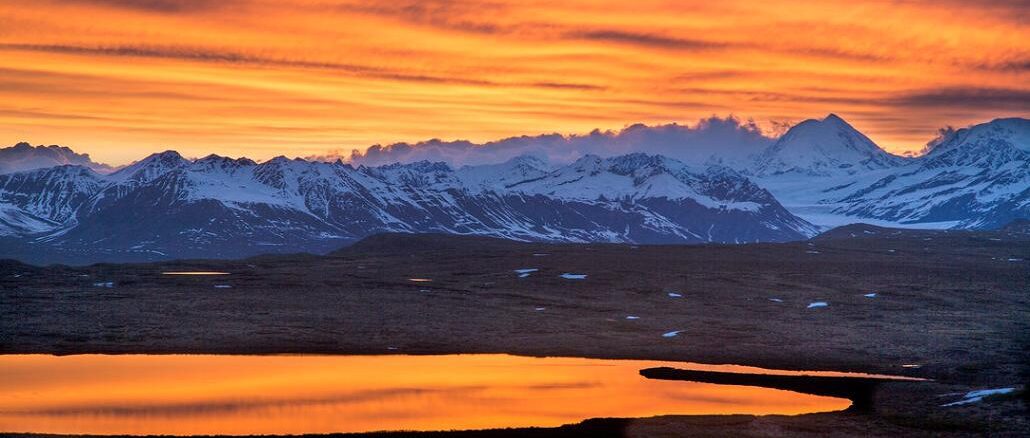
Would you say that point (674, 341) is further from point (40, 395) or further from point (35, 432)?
point (35, 432)

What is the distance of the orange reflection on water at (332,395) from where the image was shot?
7119 centimetres

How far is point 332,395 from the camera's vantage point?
269 ft

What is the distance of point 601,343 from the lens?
120188 mm

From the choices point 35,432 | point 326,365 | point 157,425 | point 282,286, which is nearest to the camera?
point 35,432

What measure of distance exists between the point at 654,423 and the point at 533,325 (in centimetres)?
6239

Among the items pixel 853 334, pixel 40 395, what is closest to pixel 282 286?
pixel 853 334

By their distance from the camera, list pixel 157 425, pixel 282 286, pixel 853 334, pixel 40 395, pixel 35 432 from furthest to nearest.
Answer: pixel 282 286, pixel 853 334, pixel 40 395, pixel 157 425, pixel 35 432

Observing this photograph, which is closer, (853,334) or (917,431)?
(917,431)

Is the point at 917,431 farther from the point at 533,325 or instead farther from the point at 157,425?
the point at 533,325

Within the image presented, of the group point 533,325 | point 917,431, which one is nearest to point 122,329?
point 533,325

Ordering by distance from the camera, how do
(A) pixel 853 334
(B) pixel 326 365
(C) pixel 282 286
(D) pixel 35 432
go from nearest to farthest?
(D) pixel 35 432 → (B) pixel 326 365 → (A) pixel 853 334 → (C) pixel 282 286

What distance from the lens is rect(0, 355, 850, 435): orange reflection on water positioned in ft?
234

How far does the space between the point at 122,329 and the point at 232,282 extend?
57.3 meters

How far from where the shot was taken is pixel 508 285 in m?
185
